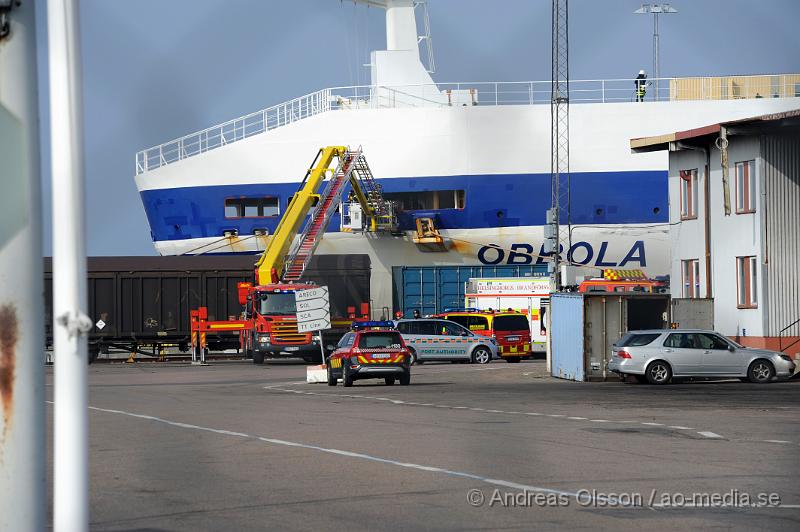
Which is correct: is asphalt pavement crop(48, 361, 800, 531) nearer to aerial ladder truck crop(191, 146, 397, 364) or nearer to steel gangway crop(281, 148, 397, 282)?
aerial ladder truck crop(191, 146, 397, 364)

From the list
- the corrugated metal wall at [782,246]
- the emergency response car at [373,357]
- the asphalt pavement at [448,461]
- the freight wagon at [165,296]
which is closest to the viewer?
the asphalt pavement at [448,461]

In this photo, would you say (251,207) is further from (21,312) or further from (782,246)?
(21,312)

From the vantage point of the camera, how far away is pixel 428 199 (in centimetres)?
5644

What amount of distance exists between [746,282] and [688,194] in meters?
4.53

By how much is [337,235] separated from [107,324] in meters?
11.8

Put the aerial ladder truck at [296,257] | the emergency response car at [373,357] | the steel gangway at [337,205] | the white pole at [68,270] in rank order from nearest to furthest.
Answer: the white pole at [68,270]
the emergency response car at [373,357]
the aerial ladder truck at [296,257]
the steel gangway at [337,205]

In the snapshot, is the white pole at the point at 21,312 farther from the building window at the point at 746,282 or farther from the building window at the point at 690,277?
the building window at the point at 690,277

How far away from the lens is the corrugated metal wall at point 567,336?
106 feet

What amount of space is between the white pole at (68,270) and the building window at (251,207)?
54.9 meters

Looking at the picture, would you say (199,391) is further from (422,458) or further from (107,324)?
(107,324)

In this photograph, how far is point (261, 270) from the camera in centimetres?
4909

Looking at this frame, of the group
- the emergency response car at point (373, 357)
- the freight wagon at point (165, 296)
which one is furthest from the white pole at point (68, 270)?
the freight wagon at point (165, 296)

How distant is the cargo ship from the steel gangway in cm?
108

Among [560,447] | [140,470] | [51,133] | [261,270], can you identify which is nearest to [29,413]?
[51,133]
